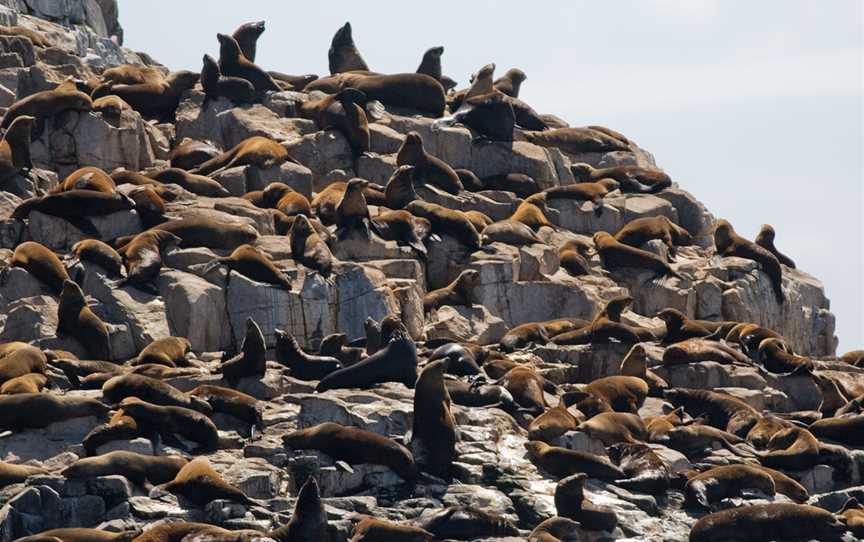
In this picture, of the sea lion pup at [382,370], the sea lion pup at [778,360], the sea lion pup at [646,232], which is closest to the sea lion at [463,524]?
the sea lion pup at [382,370]

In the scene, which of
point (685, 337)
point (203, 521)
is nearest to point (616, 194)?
point (685, 337)

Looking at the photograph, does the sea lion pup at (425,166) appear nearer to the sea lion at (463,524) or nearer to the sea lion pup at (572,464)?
the sea lion pup at (572,464)

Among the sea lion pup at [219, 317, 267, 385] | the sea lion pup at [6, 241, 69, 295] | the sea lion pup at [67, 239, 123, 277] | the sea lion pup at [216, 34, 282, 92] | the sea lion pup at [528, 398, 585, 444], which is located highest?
the sea lion pup at [216, 34, 282, 92]

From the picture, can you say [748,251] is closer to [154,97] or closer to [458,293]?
[458,293]

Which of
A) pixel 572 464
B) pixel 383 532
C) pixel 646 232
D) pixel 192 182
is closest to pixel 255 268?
pixel 192 182

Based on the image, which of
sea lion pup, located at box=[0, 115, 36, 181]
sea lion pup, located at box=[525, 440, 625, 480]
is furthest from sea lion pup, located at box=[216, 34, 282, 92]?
sea lion pup, located at box=[525, 440, 625, 480]

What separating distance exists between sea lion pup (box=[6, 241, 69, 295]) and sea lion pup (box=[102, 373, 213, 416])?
4.29 metres

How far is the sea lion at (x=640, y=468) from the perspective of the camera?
2377 cm

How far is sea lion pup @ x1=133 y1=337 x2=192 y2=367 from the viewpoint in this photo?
84.8 feet

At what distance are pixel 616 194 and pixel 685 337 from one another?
6.72 m

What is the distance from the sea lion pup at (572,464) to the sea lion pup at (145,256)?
267 inches

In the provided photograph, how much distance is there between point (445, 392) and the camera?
24062 millimetres

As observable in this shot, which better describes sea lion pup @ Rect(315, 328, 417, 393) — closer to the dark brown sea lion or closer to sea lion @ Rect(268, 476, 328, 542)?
sea lion @ Rect(268, 476, 328, 542)

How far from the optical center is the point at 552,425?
24547 millimetres
